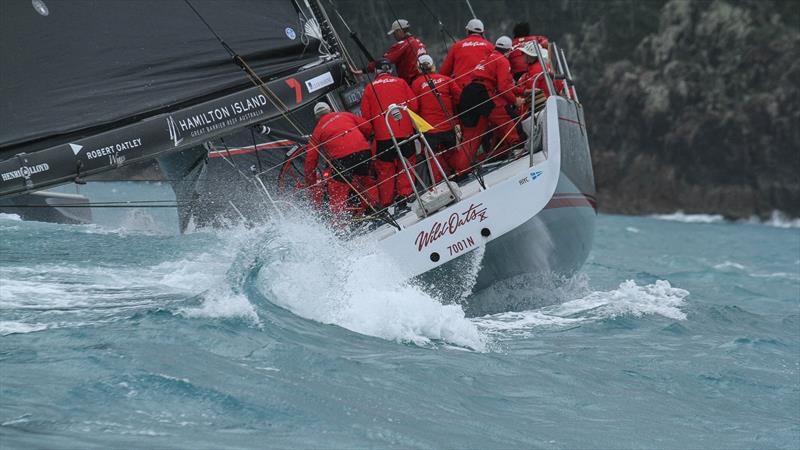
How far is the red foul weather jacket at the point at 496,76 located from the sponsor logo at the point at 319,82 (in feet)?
3.34

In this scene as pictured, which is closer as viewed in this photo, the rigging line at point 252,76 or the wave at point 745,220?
the rigging line at point 252,76

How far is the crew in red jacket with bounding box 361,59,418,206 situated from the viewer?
721 centimetres

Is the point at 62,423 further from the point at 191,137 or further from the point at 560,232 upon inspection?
the point at 560,232

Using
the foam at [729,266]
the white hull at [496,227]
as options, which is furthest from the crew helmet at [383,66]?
the foam at [729,266]

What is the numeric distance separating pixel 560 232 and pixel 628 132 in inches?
796

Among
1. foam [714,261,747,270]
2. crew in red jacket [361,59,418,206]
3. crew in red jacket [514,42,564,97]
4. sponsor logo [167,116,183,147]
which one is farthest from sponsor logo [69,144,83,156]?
foam [714,261,747,270]

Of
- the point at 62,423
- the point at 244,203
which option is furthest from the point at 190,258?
the point at 62,423

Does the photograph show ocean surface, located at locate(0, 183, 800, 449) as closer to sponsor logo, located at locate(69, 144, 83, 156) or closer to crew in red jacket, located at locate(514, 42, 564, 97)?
sponsor logo, located at locate(69, 144, 83, 156)

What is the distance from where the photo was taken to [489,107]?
7.55m

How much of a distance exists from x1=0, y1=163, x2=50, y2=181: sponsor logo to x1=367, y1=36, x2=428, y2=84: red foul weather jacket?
2.60 metres

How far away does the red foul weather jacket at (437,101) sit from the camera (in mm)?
7391

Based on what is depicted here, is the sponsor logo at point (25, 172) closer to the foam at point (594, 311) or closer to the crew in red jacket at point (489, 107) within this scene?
the crew in red jacket at point (489, 107)

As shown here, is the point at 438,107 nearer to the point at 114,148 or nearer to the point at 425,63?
the point at 425,63

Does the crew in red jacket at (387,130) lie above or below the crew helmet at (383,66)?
below
